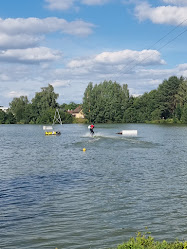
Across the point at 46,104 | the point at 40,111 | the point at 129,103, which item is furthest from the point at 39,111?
the point at 129,103

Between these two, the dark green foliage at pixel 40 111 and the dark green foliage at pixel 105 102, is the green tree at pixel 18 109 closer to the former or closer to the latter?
the dark green foliage at pixel 40 111

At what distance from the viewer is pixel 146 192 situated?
1717 cm

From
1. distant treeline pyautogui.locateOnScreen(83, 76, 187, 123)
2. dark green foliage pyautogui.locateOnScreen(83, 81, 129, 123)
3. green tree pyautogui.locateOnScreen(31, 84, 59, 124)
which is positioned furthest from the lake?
green tree pyautogui.locateOnScreen(31, 84, 59, 124)

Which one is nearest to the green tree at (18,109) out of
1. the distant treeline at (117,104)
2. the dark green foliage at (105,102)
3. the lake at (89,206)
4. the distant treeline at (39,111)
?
the distant treeline at (39,111)

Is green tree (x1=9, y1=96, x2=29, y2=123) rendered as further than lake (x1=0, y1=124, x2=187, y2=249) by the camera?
Yes

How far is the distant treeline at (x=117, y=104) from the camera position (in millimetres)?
154250

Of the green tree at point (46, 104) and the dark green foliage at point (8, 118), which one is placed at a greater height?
the green tree at point (46, 104)

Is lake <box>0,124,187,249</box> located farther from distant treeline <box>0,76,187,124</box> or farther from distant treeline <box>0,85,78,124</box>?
distant treeline <box>0,85,78,124</box>

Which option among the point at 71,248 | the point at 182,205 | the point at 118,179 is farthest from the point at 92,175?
the point at 71,248

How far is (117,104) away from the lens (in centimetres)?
16238

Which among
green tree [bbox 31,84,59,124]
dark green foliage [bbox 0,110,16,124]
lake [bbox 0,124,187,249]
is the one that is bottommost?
lake [bbox 0,124,187,249]

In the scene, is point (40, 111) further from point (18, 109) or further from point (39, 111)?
point (18, 109)

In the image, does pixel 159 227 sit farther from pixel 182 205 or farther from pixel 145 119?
pixel 145 119

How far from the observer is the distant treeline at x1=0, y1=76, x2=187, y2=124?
154250 mm
